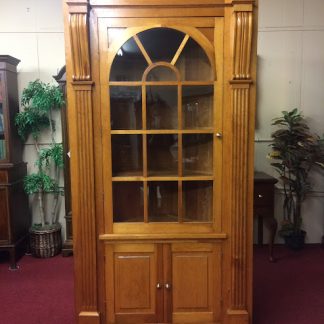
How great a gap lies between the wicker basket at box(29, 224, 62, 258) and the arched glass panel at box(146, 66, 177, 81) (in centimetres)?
215

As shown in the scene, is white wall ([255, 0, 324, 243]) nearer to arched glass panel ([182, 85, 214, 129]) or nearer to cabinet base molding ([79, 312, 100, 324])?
arched glass panel ([182, 85, 214, 129])

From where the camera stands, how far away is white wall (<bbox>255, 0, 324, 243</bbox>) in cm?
357

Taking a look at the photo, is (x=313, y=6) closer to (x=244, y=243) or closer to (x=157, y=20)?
(x=157, y=20)

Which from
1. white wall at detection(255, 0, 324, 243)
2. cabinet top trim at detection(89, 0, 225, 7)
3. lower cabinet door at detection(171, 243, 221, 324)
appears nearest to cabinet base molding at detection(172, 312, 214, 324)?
lower cabinet door at detection(171, 243, 221, 324)

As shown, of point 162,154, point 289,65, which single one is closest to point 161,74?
point 162,154

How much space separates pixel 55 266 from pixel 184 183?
6.08 ft

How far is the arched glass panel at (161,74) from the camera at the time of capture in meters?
1.95

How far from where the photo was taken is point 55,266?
129 inches

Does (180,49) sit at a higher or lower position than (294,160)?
higher

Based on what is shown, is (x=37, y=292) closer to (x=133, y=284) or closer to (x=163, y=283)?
(x=133, y=284)

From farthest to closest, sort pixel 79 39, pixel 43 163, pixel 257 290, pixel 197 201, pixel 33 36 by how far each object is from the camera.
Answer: pixel 43 163, pixel 33 36, pixel 257 290, pixel 197 201, pixel 79 39

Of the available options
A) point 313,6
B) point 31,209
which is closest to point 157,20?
point 313,6

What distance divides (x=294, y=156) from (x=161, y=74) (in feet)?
6.34

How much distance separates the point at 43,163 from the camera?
3688mm
